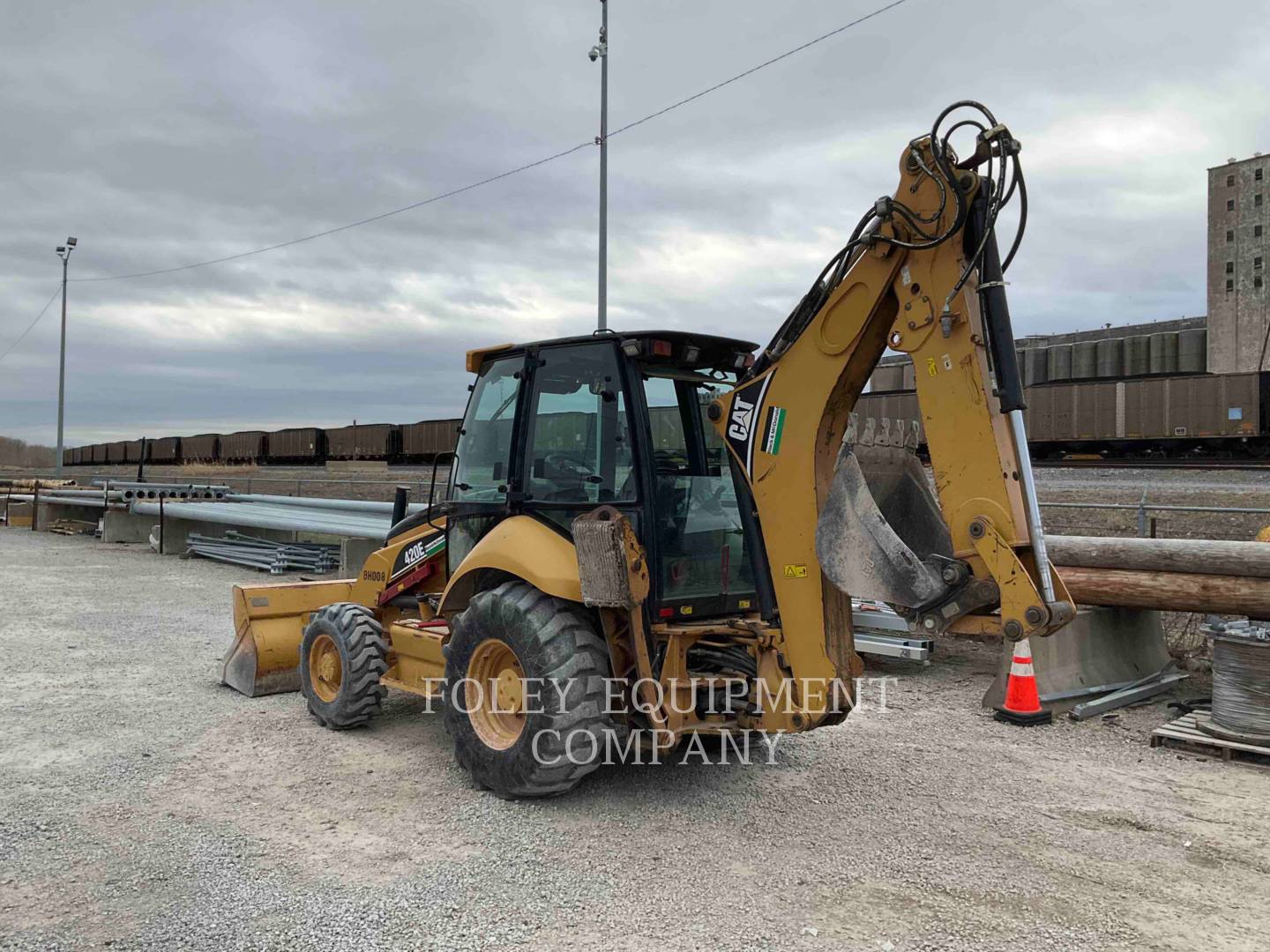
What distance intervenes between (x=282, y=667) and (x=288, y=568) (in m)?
9.18

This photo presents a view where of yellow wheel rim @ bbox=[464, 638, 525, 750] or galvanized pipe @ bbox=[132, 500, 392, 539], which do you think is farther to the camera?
galvanized pipe @ bbox=[132, 500, 392, 539]

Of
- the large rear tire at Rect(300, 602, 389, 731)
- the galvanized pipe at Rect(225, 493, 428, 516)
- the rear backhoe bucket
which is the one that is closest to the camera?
the large rear tire at Rect(300, 602, 389, 731)

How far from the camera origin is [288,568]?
15.8 metres

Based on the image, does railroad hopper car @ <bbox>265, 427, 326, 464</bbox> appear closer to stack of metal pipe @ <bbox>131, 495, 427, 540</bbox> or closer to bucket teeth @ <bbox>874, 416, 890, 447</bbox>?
stack of metal pipe @ <bbox>131, 495, 427, 540</bbox>

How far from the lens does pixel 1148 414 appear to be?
27.1 meters

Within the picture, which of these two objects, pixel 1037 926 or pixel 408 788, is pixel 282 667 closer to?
pixel 408 788

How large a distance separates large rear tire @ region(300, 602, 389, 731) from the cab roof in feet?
6.76

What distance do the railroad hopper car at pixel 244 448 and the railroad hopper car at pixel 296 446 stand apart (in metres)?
0.61

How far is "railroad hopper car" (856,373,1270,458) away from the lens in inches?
1005

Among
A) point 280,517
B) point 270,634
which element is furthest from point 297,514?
point 270,634

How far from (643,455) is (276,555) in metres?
12.4

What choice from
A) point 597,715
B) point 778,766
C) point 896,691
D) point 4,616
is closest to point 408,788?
point 597,715

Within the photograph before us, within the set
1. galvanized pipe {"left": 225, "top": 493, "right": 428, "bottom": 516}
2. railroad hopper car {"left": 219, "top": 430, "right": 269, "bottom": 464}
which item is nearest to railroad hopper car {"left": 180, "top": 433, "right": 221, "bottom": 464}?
railroad hopper car {"left": 219, "top": 430, "right": 269, "bottom": 464}

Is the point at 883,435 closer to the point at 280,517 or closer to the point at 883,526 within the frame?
the point at 883,526
